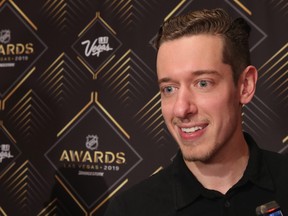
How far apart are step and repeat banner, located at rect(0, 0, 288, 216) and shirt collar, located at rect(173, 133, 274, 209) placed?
0.63m

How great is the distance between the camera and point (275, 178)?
3.13 ft

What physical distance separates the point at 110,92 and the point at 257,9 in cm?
75

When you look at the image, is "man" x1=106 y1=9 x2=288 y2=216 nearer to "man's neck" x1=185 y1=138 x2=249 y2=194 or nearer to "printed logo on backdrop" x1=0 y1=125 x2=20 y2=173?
"man's neck" x1=185 y1=138 x2=249 y2=194

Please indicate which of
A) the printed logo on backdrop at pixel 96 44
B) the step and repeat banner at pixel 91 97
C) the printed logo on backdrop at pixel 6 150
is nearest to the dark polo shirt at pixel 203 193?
the step and repeat banner at pixel 91 97

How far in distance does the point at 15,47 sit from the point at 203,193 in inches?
56.9

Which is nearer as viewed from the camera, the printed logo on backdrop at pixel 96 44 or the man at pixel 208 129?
the man at pixel 208 129

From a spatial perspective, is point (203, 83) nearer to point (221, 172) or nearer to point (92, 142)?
point (221, 172)

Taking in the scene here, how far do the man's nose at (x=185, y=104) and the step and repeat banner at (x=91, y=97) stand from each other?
772mm

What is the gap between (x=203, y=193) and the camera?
918mm

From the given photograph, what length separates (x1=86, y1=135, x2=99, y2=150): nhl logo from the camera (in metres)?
1.81

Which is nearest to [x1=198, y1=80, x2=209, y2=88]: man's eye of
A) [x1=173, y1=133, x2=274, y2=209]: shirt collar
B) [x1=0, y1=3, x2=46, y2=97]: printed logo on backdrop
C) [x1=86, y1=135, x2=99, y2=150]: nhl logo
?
[x1=173, y1=133, x2=274, y2=209]: shirt collar

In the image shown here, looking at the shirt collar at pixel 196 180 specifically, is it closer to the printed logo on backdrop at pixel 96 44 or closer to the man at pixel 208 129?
the man at pixel 208 129

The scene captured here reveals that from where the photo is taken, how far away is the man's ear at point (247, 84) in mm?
972

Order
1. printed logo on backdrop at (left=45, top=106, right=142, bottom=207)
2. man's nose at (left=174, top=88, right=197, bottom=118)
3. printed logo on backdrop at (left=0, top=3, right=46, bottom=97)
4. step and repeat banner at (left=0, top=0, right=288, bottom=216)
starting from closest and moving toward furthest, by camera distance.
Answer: man's nose at (left=174, top=88, right=197, bottom=118) < step and repeat banner at (left=0, top=0, right=288, bottom=216) < printed logo on backdrop at (left=45, top=106, right=142, bottom=207) < printed logo on backdrop at (left=0, top=3, right=46, bottom=97)
